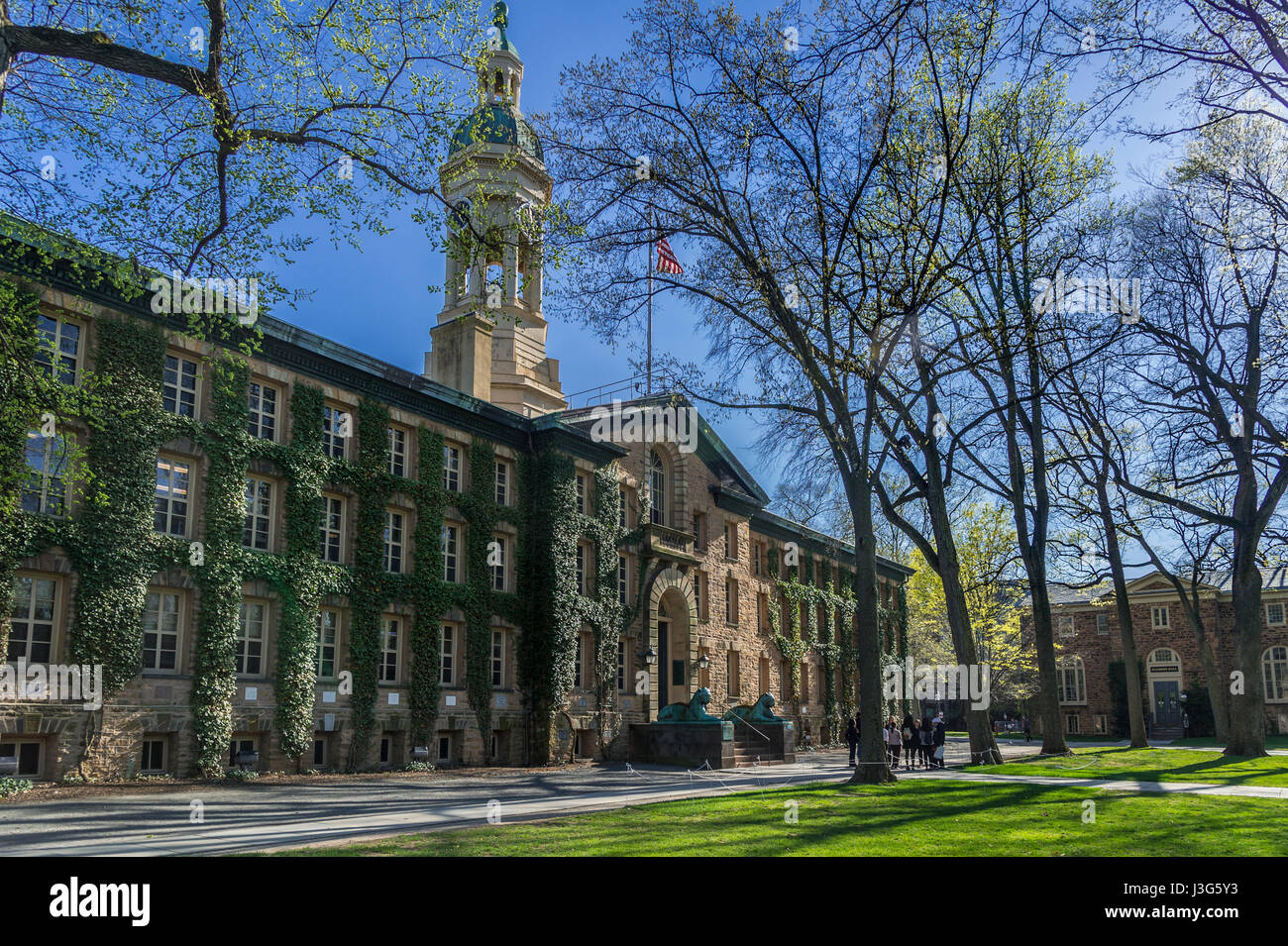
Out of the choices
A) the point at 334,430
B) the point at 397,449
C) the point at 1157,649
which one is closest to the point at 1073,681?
the point at 1157,649

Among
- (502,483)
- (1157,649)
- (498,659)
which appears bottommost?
(1157,649)

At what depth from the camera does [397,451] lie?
Answer: 2684 centimetres

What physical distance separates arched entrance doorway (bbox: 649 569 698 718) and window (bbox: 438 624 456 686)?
920 cm

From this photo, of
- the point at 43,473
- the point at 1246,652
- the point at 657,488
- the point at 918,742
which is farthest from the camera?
the point at 657,488

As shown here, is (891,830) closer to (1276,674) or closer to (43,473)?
(43,473)

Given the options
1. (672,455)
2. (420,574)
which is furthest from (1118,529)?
(420,574)

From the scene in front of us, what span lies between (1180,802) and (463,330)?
27.1 meters

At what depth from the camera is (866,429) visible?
64.2 feet

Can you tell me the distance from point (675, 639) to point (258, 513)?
57.7 feet

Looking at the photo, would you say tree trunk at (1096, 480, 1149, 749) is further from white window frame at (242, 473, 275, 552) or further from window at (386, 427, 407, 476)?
white window frame at (242, 473, 275, 552)

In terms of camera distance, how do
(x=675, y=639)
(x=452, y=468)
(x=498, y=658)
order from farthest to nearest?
(x=675, y=639), (x=498, y=658), (x=452, y=468)

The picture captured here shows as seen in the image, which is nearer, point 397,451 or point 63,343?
point 63,343

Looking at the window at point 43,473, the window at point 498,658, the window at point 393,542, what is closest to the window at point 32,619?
the window at point 43,473
